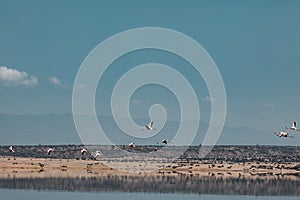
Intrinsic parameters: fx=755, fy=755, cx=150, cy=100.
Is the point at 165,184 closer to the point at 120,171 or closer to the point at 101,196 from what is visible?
the point at 101,196

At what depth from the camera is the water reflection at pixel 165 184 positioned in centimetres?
9288

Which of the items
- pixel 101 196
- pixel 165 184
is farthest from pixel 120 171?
pixel 101 196

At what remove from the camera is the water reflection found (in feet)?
305

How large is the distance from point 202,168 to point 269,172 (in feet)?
45.5

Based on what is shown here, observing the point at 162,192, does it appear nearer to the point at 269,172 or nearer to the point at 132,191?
the point at 132,191

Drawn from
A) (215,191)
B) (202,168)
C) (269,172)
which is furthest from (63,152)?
(215,191)

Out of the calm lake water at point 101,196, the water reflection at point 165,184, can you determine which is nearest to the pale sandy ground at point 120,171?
the water reflection at point 165,184

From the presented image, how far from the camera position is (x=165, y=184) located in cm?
10150

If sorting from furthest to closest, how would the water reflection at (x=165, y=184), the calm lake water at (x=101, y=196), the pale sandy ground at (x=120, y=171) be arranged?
the pale sandy ground at (x=120, y=171) → the water reflection at (x=165, y=184) → the calm lake water at (x=101, y=196)

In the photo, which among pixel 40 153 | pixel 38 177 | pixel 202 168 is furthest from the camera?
pixel 40 153

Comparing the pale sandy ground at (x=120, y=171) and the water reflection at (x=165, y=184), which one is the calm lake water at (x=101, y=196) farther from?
the pale sandy ground at (x=120, y=171)

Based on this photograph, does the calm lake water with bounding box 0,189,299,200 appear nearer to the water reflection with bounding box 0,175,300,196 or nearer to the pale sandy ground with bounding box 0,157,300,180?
the water reflection with bounding box 0,175,300,196

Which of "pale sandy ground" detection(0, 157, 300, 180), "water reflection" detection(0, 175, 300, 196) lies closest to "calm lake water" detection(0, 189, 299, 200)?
"water reflection" detection(0, 175, 300, 196)

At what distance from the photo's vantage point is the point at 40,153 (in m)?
192
